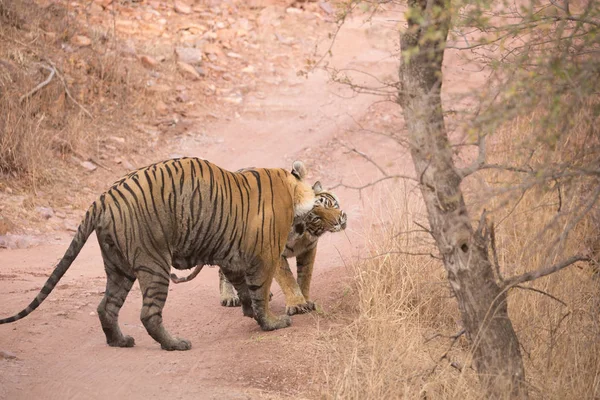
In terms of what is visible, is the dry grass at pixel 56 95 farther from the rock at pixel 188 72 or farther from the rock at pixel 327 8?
the rock at pixel 327 8

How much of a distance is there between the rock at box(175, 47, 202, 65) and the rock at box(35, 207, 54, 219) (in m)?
5.23

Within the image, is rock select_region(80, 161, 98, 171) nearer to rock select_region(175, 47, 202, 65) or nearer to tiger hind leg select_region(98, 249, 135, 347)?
rock select_region(175, 47, 202, 65)

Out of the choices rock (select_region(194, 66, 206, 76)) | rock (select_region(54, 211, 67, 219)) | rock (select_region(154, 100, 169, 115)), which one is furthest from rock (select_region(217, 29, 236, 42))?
rock (select_region(54, 211, 67, 219))

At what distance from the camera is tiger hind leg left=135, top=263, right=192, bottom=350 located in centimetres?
585

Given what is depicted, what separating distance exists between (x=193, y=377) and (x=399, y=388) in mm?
1354

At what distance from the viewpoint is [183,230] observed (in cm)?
608

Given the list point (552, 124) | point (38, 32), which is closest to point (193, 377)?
point (552, 124)

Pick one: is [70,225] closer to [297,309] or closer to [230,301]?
[230,301]

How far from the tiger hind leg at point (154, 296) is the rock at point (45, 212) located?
4.28m

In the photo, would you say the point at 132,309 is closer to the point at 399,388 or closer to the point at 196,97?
the point at 399,388

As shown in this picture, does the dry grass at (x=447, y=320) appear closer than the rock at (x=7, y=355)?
Yes

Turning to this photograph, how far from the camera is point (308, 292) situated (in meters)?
7.14

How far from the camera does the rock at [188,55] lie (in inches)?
571

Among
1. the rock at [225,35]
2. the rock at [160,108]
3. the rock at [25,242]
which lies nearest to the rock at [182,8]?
the rock at [225,35]
